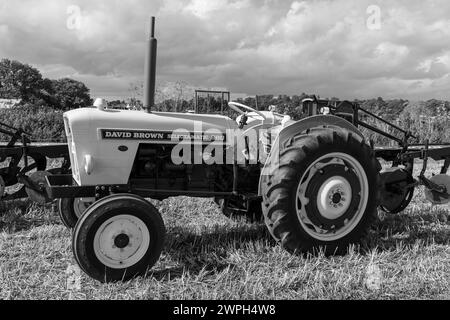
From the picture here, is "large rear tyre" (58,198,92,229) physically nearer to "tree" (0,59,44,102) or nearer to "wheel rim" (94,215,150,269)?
"wheel rim" (94,215,150,269)

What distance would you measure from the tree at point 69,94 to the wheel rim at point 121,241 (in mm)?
29128

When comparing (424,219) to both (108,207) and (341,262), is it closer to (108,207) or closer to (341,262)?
(341,262)

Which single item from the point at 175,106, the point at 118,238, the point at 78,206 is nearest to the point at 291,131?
the point at 118,238

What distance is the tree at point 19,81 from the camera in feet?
108

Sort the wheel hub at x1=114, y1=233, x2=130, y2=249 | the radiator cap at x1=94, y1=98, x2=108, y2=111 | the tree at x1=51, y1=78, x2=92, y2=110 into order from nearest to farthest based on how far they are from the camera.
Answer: the wheel hub at x1=114, y1=233, x2=130, y2=249 < the radiator cap at x1=94, y1=98, x2=108, y2=111 < the tree at x1=51, y1=78, x2=92, y2=110

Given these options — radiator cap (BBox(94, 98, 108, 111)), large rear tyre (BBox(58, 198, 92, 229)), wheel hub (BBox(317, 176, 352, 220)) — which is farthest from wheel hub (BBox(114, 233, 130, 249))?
wheel hub (BBox(317, 176, 352, 220))

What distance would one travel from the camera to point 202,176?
14.8ft

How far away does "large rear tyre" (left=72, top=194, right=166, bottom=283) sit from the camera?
346 cm

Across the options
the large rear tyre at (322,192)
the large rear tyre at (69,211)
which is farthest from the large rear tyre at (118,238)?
the large rear tyre at (69,211)

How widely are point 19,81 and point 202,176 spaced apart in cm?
3418

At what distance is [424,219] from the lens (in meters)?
Answer: 5.90

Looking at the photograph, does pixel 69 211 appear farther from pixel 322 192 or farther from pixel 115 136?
pixel 322 192

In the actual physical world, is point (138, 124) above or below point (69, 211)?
above
